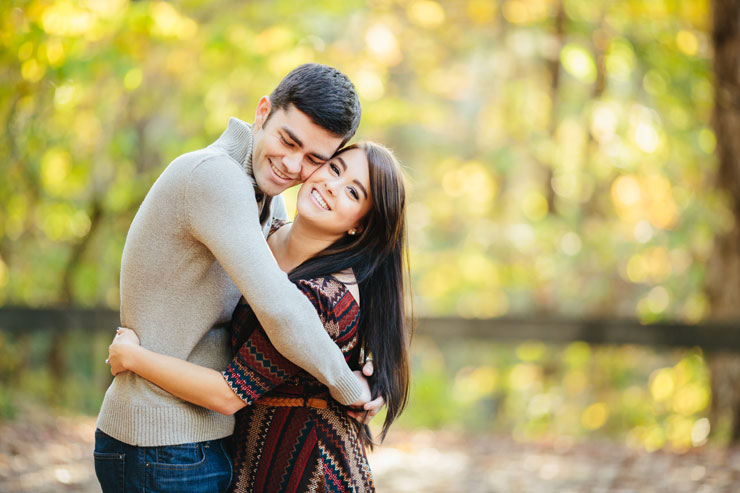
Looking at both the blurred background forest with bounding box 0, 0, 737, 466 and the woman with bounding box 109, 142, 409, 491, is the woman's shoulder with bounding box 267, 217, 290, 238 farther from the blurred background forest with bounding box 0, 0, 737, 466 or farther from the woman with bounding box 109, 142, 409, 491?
the blurred background forest with bounding box 0, 0, 737, 466

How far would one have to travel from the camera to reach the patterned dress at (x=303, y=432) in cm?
209

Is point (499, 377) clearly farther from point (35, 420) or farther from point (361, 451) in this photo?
point (361, 451)

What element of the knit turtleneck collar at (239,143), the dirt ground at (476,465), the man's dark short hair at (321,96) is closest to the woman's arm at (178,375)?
the knit turtleneck collar at (239,143)

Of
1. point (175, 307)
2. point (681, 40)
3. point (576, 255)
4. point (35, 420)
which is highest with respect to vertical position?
point (681, 40)

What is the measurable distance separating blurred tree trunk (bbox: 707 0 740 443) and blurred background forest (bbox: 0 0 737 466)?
0.11m

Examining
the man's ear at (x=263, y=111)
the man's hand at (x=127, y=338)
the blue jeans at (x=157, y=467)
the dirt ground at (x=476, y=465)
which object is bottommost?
the dirt ground at (x=476, y=465)

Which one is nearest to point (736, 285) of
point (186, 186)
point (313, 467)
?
point (313, 467)

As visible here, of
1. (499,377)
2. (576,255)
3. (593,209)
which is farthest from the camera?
(499,377)

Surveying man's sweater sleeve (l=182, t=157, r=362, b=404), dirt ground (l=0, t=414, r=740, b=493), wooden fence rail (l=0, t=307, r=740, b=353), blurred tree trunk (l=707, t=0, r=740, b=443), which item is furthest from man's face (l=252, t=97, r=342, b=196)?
blurred tree trunk (l=707, t=0, r=740, b=443)

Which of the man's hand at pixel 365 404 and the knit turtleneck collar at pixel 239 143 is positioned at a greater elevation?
the knit turtleneck collar at pixel 239 143

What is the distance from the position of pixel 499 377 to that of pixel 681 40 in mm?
4404

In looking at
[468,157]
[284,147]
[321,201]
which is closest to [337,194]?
[321,201]

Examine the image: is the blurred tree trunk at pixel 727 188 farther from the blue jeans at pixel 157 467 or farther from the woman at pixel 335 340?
the blue jeans at pixel 157 467

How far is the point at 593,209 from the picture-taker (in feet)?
28.4
